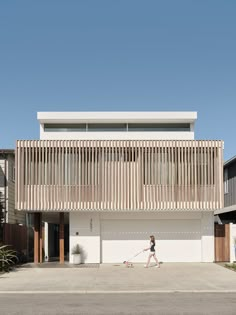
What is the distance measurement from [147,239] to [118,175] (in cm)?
378

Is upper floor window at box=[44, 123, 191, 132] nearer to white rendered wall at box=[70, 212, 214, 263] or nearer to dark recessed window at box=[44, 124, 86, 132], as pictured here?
dark recessed window at box=[44, 124, 86, 132]

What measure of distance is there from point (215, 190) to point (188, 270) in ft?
17.5

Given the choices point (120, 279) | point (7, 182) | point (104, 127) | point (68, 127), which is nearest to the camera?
point (120, 279)

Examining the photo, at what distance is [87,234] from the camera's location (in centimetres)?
2859

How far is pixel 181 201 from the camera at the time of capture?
27.8 metres

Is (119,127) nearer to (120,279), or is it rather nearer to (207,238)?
(207,238)

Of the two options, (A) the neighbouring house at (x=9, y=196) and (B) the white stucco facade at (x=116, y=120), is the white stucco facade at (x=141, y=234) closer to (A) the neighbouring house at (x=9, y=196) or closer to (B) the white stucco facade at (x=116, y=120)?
(A) the neighbouring house at (x=9, y=196)

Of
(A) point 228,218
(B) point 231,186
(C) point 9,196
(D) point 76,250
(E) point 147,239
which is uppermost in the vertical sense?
(B) point 231,186

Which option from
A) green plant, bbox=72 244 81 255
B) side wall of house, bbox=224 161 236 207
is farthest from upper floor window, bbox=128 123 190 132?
green plant, bbox=72 244 81 255

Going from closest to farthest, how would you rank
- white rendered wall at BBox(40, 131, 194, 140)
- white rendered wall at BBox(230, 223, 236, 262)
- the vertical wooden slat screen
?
the vertical wooden slat screen
white rendered wall at BBox(230, 223, 236, 262)
white rendered wall at BBox(40, 131, 194, 140)
